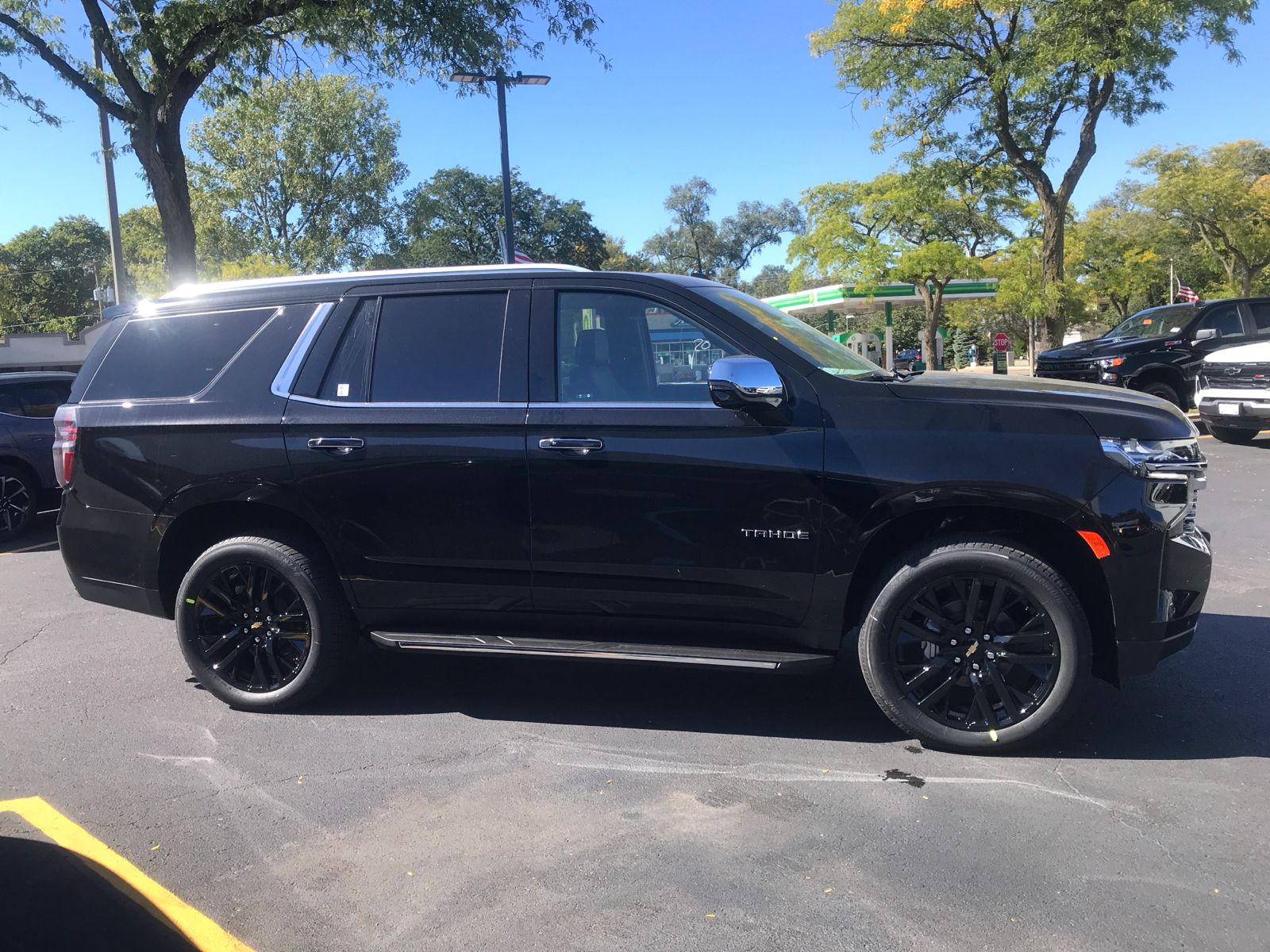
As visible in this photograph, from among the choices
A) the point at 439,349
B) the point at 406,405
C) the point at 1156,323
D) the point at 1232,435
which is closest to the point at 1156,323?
the point at 1156,323

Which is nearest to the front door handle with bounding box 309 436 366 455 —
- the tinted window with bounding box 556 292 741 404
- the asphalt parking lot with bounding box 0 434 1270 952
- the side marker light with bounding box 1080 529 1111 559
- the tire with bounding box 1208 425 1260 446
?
the tinted window with bounding box 556 292 741 404

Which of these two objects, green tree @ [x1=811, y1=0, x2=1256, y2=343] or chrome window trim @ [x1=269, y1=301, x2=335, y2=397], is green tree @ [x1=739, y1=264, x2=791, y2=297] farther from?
chrome window trim @ [x1=269, y1=301, x2=335, y2=397]

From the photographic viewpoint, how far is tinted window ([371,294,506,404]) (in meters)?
4.08

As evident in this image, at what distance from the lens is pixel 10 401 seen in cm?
953

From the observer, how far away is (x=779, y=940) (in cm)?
259

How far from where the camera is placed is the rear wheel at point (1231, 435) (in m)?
13.1

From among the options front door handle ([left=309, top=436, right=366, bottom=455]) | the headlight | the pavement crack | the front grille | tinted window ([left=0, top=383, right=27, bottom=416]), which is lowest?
the pavement crack

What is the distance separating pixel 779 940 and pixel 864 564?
5.25ft

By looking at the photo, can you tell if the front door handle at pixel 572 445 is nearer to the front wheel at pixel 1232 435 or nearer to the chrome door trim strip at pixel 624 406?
the chrome door trim strip at pixel 624 406

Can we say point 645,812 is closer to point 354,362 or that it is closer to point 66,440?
point 354,362

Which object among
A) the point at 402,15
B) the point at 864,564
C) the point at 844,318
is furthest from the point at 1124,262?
the point at 864,564

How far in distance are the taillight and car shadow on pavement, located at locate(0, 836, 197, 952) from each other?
195 cm

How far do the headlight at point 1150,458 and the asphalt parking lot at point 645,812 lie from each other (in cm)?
112

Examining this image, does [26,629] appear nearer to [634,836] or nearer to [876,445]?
[634,836]
